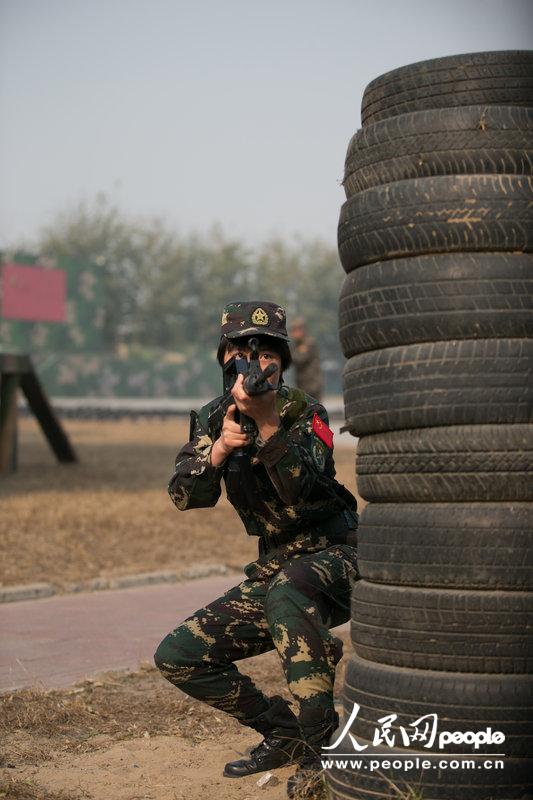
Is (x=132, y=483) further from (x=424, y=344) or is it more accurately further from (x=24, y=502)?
(x=424, y=344)

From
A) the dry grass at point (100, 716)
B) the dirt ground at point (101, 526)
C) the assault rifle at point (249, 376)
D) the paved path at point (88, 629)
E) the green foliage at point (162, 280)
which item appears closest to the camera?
the assault rifle at point (249, 376)

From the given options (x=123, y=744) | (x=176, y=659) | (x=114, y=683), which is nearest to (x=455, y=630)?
(x=176, y=659)

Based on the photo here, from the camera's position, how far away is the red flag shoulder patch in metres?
4.24

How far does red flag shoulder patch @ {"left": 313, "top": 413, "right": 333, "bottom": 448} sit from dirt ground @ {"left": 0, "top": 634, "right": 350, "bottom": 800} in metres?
1.24

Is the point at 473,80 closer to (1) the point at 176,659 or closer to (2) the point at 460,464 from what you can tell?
(2) the point at 460,464

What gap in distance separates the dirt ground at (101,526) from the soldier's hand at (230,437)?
512cm

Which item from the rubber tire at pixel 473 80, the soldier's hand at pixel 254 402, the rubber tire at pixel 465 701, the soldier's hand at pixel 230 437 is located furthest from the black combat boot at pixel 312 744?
the rubber tire at pixel 473 80

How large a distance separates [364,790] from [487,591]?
710 millimetres

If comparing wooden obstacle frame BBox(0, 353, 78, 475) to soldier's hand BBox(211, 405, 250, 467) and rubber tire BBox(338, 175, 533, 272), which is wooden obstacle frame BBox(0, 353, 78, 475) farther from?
rubber tire BBox(338, 175, 533, 272)

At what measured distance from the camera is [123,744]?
4.88m

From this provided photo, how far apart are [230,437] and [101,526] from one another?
8046 millimetres

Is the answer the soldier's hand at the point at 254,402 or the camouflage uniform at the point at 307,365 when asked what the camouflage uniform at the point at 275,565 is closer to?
the soldier's hand at the point at 254,402

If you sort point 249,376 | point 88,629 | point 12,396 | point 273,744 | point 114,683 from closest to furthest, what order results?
point 249,376
point 273,744
point 114,683
point 88,629
point 12,396

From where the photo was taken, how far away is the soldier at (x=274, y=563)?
3951 millimetres
